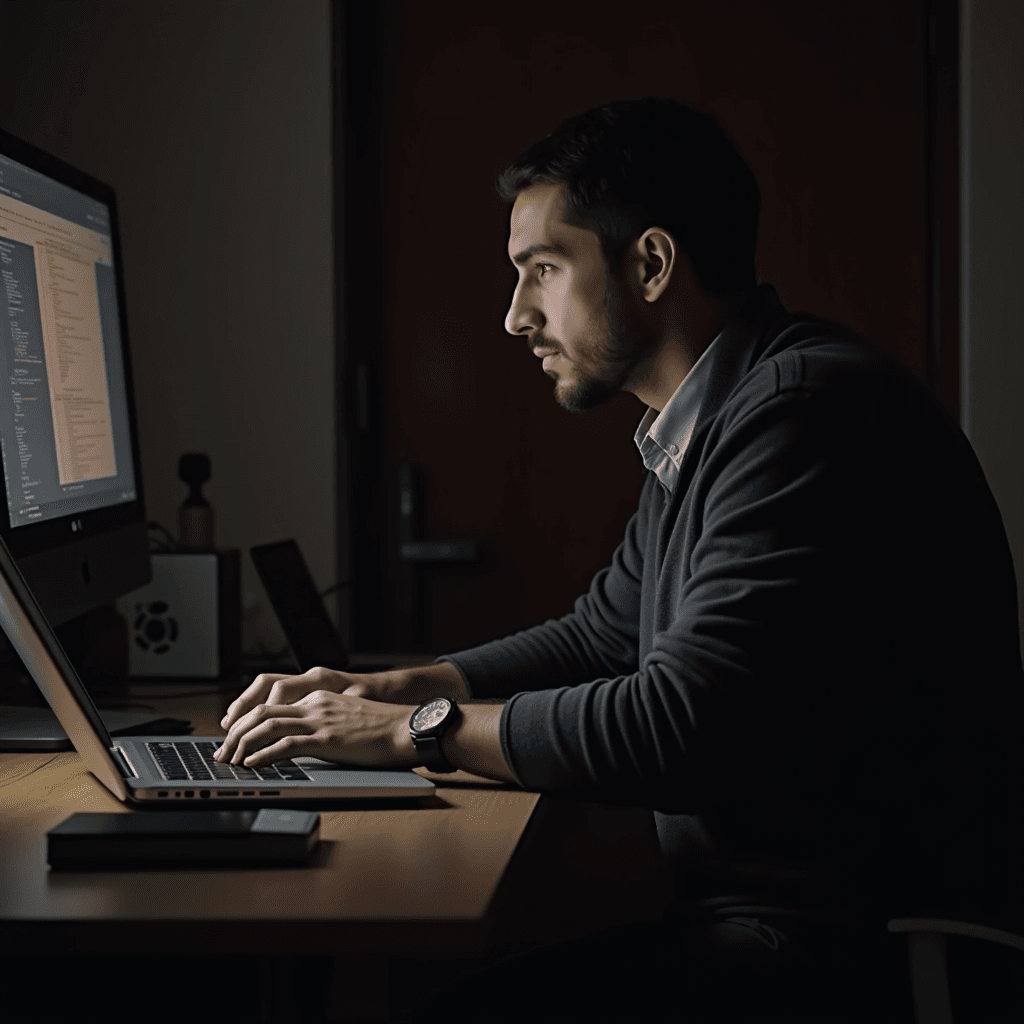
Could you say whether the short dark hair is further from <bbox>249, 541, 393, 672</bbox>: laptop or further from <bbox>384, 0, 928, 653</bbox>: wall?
<bbox>384, 0, 928, 653</bbox>: wall

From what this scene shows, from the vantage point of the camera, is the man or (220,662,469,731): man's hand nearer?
the man

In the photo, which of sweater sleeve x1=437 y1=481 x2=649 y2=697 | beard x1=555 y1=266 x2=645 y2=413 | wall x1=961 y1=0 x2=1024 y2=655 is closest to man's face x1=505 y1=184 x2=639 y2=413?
beard x1=555 y1=266 x2=645 y2=413

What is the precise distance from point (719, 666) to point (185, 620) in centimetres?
103

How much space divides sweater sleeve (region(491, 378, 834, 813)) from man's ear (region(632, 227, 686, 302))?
26cm

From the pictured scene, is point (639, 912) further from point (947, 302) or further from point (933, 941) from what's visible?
point (947, 302)

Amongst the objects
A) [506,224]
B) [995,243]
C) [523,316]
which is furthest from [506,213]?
[523,316]

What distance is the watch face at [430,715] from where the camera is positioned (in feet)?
3.42

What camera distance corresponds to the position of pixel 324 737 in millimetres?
1047

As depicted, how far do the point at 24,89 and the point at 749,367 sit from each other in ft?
6.32

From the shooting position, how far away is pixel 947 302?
2443 millimetres

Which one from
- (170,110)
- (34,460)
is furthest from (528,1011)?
(170,110)

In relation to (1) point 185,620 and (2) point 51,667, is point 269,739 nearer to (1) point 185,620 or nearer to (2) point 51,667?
(2) point 51,667

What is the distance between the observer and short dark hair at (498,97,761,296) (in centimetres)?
121

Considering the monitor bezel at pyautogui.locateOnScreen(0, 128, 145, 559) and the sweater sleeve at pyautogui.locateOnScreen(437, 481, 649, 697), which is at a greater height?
the monitor bezel at pyautogui.locateOnScreen(0, 128, 145, 559)
